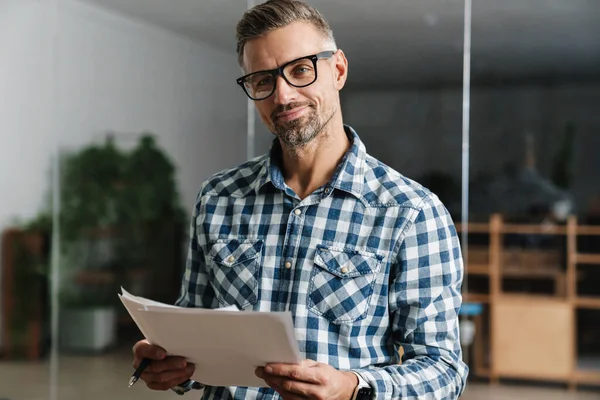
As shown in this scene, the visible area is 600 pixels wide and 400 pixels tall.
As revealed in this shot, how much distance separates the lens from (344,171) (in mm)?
1479

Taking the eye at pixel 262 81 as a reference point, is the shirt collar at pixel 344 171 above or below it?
below

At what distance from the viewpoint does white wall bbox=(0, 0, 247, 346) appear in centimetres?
361

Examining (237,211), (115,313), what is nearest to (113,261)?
(115,313)

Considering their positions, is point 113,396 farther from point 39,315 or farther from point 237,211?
point 237,211

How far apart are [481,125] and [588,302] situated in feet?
2.90

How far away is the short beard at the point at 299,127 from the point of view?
1438mm

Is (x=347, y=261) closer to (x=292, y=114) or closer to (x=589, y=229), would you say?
(x=292, y=114)

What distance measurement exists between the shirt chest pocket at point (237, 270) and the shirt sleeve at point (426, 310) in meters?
0.28

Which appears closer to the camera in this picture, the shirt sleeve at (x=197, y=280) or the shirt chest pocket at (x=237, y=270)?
the shirt chest pocket at (x=237, y=270)

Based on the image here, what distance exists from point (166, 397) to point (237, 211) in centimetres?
253

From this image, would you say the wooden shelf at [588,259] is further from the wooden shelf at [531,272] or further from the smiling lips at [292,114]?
the smiling lips at [292,114]

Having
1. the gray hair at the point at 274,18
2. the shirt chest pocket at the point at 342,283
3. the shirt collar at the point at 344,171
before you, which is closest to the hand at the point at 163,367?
the shirt chest pocket at the point at 342,283

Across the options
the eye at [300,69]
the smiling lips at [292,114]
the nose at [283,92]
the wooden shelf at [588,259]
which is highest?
the eye at [300,69]

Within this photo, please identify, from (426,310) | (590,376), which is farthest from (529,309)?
(426,310)
